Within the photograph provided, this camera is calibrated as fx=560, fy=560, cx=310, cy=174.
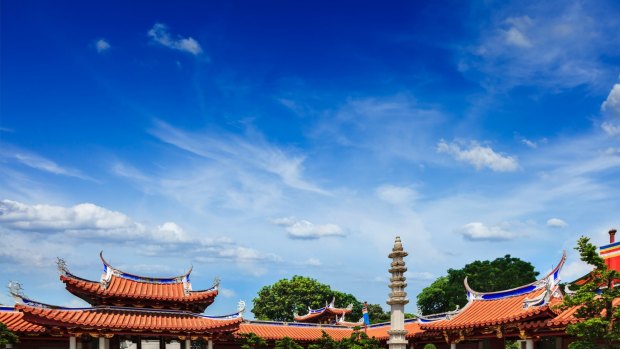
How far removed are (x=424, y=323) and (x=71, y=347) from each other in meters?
16.8

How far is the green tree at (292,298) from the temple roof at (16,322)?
37599mm

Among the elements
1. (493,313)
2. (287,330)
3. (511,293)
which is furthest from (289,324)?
(511,293)

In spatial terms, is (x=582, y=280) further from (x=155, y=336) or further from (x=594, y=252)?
(x=155, y=336)

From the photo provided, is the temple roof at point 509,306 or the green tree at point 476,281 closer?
the temple roof at point 509,306

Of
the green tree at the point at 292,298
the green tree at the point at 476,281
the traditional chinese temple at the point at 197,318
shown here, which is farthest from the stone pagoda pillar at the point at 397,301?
the green tree at the point at 292,298

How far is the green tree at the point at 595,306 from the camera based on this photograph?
649 inches

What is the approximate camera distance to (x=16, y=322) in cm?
2591

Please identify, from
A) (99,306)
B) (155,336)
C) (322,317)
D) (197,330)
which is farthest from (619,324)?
(322,317)

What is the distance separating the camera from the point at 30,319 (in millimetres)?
24344

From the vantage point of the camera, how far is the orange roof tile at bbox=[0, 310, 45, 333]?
83.4ft

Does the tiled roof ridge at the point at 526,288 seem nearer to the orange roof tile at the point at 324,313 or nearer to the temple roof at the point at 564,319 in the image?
the temple roof at the point at 564,319

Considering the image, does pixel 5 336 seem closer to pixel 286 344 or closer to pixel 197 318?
pixel 197 318

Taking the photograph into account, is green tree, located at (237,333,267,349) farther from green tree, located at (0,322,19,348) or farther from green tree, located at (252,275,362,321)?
green tree, located at (252,275,362,321)

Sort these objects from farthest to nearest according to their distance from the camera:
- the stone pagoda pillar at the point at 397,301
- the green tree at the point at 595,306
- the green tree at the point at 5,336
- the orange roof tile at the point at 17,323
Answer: the orange roof tile at the point at 17,323
the green tree at the point at 5,336
the stone pagoda pillar at the point at 397,301
the green tree at the point at 595,306
